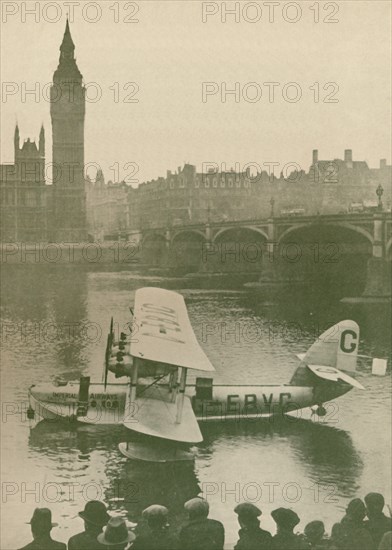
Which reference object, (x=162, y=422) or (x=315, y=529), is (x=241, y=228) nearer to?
(x=162, y=422)

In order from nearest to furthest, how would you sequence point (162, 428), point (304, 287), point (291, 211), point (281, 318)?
point (162, 428)
point (281, 318)
point (304, 287)
point (291, 211)

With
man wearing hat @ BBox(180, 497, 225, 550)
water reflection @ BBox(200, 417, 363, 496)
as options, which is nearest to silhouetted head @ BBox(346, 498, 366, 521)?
man wearing hat @ BBox(180, 497, 225, 550)

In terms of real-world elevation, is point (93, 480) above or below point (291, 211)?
below

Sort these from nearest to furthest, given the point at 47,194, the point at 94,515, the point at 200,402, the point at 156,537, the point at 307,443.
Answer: the point at 156,537 → the point at 94,515 → the point at 307,443 → the point at 200,402 → the point at 47,194

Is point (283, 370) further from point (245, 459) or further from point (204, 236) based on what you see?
Result: point (204, 236)

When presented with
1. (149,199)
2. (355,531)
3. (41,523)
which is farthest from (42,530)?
(149,199)

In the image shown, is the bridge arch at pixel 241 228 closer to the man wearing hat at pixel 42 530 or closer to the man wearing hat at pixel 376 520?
the man wearing hat at pixel 376 520

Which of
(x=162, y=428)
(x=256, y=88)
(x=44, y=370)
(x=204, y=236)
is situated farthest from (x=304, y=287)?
(x=162, y=428)
